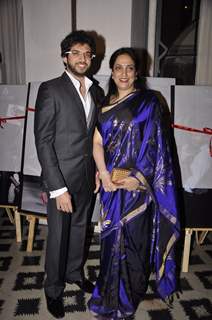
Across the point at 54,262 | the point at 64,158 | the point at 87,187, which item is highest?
the point at 64,158

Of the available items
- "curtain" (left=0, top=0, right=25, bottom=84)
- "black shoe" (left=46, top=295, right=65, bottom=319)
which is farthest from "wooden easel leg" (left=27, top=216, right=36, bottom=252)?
"curtain" (left=0, top=0, right=25, bottom=84)

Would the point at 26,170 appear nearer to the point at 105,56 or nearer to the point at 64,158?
the point at 64,158

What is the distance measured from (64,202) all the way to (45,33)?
1.65 meters

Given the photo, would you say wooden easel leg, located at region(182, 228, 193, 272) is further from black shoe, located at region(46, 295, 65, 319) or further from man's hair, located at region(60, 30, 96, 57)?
man's hair, located at region(60, 30, 96, 57)

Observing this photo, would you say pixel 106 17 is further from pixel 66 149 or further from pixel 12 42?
pixel 66 149

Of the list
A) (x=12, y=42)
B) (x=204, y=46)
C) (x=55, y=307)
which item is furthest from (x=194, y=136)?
(x=12, y=42)

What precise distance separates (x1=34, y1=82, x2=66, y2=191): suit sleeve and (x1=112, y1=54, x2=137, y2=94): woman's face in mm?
349

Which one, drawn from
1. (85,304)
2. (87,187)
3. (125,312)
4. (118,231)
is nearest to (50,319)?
(85,304)

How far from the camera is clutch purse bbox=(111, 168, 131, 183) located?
5.09 ft

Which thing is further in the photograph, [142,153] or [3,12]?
[3,12]

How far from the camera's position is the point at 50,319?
171 cm

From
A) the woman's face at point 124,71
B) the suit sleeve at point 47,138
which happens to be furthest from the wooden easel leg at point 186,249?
the woman's face at point 124,71

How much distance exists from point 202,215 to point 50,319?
3.93ft

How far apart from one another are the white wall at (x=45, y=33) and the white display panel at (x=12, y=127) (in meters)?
0.35
